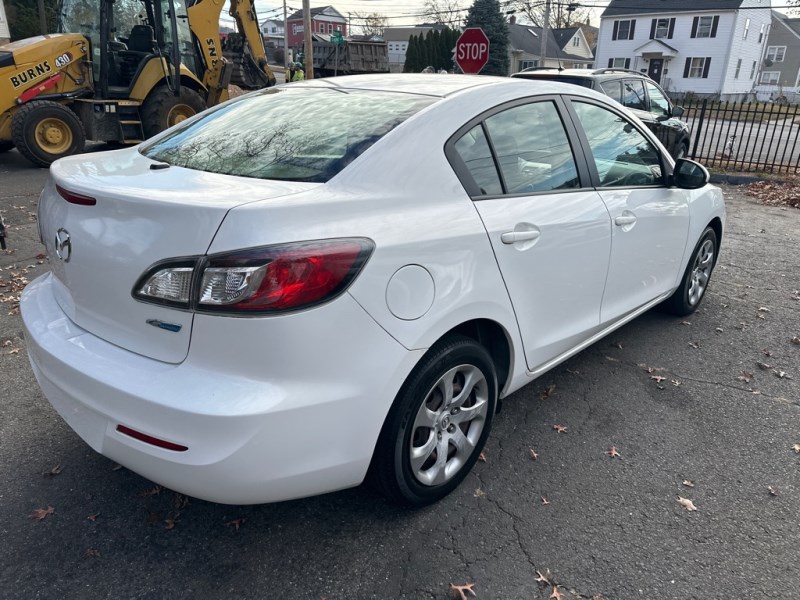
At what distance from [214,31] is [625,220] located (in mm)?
11055

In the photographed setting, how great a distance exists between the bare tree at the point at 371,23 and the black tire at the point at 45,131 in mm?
77438

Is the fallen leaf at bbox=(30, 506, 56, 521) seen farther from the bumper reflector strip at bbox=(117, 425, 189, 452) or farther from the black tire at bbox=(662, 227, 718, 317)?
the black tire at bbox=(662, 227, 718, 317)

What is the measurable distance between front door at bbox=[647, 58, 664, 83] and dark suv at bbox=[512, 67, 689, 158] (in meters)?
38.3

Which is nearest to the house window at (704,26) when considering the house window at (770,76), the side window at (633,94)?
the house window at (770,76)

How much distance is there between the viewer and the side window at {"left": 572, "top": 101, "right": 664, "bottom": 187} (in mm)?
3336

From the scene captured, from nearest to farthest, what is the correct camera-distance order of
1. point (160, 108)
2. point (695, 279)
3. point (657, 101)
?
point (695, 279), point (160, 108), point (657, 101)

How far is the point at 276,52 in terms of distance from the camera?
55.1 meters

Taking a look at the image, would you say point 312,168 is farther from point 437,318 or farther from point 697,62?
point 697,62

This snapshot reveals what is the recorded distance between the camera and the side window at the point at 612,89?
9.51 meters

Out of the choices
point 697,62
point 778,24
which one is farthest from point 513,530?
point 778,24

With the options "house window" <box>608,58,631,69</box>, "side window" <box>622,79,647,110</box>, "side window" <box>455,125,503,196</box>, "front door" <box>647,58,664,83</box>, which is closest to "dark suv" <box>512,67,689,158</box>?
"side window" <box>622,79,647,110</box>

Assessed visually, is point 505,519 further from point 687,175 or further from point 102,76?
point 102,76

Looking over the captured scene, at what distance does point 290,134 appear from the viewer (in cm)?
262

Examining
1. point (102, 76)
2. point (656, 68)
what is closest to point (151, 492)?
point (102, 76)
